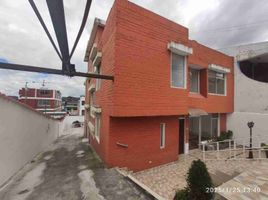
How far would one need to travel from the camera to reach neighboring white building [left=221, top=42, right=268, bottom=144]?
1143cm

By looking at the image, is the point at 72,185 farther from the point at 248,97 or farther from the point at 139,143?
the point at 248,97

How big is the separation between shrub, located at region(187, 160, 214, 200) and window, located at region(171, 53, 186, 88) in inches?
186

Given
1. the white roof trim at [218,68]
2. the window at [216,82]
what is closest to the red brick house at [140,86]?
the window at [216,82]

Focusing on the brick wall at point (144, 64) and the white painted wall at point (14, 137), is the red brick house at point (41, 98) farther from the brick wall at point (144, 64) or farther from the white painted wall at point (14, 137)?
the brick wall at point (144, 64)

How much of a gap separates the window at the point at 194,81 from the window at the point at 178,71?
3123 millimetres

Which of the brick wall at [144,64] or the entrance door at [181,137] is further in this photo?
the entrance door at [181,137]

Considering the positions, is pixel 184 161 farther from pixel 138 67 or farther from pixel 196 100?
pixel 138 67

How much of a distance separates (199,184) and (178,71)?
586 centimetres

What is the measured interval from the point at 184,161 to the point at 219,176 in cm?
246

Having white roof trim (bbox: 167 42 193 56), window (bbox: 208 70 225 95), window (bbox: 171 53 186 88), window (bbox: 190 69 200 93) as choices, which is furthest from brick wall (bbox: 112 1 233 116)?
window (bbox: 208 70 225 95)

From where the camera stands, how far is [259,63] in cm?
1473

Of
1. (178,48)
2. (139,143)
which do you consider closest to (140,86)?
(139,143)

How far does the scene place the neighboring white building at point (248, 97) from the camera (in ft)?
37.5

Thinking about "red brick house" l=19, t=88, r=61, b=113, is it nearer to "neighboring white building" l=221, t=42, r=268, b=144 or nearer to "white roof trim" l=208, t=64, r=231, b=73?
"white roof trim" l=208, t=64, r=231, b=73
